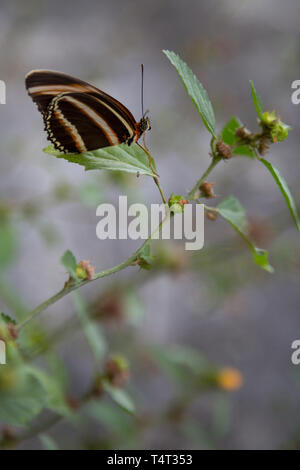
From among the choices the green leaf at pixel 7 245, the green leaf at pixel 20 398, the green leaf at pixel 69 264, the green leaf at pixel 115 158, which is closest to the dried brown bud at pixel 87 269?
the green leaf at pixel 69 264

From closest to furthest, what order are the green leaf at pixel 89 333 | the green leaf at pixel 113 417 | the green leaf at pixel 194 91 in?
the green leaf at pixel 194 91 → the green leaf at pixel 89 333 → the green leaf at pixel 113 417

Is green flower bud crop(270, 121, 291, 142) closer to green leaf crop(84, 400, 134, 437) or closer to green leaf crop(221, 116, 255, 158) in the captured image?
green leaf crop(221, 116, 255, 158)

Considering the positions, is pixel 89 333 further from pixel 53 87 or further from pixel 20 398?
pixel 53 87

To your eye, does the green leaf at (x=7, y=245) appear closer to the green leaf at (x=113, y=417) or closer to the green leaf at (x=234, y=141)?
the green leaf at (x=113, y=417)

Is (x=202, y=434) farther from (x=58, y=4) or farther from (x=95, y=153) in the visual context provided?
(x=58, y=4)

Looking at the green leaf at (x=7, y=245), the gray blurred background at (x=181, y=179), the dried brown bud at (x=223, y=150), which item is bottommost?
the dried brown bud at (x=223, y=150)

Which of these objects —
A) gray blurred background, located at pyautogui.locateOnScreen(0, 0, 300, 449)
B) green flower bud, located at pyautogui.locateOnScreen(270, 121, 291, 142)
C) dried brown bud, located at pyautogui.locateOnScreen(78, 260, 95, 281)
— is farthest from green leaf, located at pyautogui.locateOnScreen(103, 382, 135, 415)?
gray blurred background, located at pyautogui.locateOnScreen(0, 0, 300, 449)

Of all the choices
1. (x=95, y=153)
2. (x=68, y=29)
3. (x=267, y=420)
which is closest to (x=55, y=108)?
(x=95, y=153)
